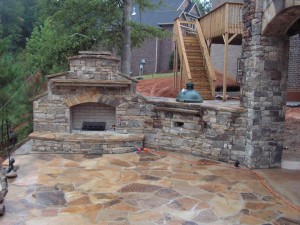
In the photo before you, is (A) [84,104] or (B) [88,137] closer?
(B) [88,137]

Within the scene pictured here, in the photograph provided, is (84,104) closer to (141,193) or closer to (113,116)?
(113,116)

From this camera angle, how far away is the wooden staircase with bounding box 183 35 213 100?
32.6 feet

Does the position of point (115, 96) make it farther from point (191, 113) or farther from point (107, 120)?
point (191, 113)

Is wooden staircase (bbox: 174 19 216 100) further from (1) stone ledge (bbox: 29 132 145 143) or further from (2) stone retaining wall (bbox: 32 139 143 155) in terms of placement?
(2) stone retaining wall (bbox: 32 139 143 155)

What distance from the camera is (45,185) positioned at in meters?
5.79

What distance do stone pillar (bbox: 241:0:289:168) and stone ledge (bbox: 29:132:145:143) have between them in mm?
2905

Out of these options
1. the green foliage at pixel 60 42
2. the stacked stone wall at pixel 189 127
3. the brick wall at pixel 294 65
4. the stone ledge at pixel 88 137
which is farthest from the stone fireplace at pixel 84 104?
the brick wall at pixel 294 65

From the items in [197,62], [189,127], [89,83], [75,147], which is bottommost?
[75,147]

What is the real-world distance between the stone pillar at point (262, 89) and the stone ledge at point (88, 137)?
2.90m

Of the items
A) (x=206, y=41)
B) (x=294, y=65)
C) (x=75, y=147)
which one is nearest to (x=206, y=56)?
(x=206, y=41)

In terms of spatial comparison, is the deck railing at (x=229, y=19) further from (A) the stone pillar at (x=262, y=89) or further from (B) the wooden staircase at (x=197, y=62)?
(A) the stone pillar at (x=262, y=89)

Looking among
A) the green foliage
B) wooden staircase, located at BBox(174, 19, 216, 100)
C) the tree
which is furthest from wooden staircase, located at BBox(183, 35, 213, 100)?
the tree

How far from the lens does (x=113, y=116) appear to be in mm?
8797

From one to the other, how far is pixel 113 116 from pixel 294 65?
320 inches
